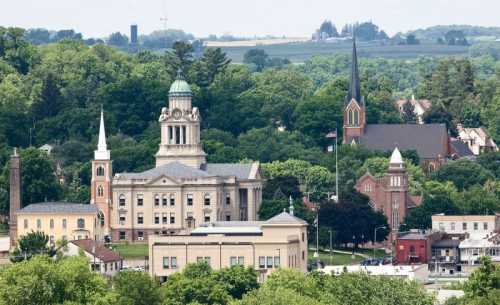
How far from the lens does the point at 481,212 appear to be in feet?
597

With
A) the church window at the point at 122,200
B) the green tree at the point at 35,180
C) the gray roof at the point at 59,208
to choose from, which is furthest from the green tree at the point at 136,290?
the green tree at the point at 35,180

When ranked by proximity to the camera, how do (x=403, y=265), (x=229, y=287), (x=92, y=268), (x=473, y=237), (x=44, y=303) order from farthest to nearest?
1. (x=473, y=237)
2. (x=403, y=265)
3. (x=92, y=268)
4. (x=229, y=287)
5. (x=44, y=303)

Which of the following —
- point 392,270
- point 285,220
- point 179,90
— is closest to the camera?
point 392,270

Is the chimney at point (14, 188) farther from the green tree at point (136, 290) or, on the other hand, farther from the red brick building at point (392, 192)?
the green tree at point (136, 290)

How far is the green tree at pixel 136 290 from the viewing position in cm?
12581

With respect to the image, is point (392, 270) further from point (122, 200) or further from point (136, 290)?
point (122, 200)

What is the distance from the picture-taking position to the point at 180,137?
592 ft

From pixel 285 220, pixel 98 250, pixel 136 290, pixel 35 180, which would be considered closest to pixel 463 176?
pixel 35 180

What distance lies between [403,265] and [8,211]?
27.6 meters

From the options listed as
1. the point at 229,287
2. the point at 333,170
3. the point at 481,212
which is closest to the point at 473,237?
the point at 481,212

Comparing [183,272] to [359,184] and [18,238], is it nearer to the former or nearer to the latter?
[18,238]

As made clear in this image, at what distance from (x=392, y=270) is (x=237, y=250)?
7603mm

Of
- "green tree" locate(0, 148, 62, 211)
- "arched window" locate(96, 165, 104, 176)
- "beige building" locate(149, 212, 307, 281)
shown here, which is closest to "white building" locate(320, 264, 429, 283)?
"beige building" locate(149, 212, 307, 281)

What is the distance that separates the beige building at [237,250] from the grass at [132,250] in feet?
20.9
